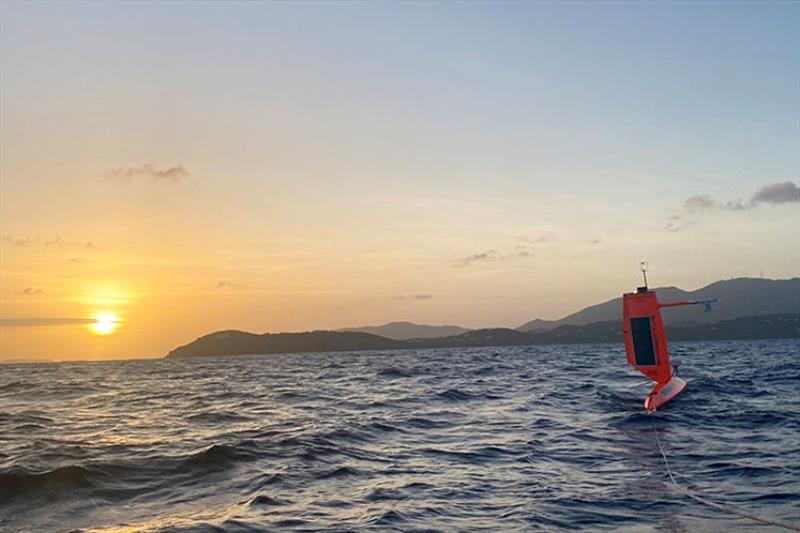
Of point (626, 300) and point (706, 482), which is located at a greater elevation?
point (626, 300)

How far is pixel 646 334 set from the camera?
2867cm

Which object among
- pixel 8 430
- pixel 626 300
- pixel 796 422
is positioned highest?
pixel 626 300

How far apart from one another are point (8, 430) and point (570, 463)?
65.2ft

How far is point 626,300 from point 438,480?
17.2 meters

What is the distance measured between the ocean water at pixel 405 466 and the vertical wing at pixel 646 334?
1919 millimetres

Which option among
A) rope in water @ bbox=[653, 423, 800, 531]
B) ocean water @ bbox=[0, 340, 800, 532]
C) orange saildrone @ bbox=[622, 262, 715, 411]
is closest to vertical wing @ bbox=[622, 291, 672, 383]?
orange saildrone @ bbox=[622, 262, 715, 411]

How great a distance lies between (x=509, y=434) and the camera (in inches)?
844

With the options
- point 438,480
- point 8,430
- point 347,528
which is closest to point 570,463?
point 438,480

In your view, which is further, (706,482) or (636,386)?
(636,386)

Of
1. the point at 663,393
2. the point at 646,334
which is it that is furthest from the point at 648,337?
the point at 663,393

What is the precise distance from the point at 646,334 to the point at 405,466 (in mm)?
16071

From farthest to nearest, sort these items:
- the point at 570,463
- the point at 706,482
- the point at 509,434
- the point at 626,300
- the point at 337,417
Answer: the point at 626,300 → the point at 337,417 → the point at 509,434 → the point at 570,463 → the point at 706,482

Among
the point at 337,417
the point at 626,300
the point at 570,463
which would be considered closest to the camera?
the point at 570,463

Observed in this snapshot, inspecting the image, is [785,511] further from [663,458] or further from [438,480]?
[438,480]
